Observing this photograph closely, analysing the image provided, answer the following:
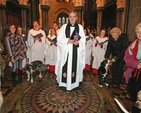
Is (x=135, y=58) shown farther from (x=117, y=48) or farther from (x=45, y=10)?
(x=45, y=10)

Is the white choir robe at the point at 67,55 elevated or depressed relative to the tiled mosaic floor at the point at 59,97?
elevated

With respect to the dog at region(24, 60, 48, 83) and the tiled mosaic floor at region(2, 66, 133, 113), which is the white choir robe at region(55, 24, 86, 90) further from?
the dog at region(24, 60, 48, 83)

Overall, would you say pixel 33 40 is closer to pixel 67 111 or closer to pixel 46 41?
pixel 46 41

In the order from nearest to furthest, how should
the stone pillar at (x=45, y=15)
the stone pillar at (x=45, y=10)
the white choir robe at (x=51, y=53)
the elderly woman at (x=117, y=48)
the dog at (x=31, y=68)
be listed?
the elderly woman at (x=117, y=48), the dog at (x=31, y=68), the white choir robe at (x=51, y=53), the stone pillar at (x=45, y=10), the stone pillar at (x=45, y=15)

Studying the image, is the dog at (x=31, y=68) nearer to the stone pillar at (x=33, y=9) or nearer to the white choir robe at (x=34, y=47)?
the white choir robe at (x=34, y=47)

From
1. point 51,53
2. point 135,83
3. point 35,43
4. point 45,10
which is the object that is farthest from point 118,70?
point 45,10

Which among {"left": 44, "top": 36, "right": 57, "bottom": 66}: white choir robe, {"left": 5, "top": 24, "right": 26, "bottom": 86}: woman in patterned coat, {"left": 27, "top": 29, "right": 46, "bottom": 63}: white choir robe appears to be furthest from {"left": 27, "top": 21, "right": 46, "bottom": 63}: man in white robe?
{"left": 5, "top": 24, "right": 26, "bottom": 86}: woman in patterned coat

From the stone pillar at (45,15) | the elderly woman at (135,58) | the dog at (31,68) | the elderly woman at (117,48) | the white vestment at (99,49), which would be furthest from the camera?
the stone pillar at (45,15)

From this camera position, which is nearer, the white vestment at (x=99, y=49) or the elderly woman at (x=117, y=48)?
the elderly woman at (x=117, y=48)

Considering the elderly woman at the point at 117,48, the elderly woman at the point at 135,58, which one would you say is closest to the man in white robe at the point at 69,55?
the elderly woman at the point at 117,48

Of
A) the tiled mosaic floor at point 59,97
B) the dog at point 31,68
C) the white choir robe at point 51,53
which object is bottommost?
the tiled mosaic floor at point 59,97

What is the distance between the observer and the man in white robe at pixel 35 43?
5062 millimetres

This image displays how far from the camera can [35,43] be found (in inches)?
202

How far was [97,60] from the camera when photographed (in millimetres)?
5164
